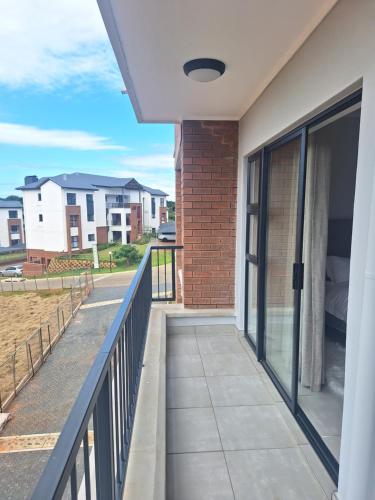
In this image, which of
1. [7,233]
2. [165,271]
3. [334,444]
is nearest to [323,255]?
[334,444]

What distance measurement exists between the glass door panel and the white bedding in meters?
0.46

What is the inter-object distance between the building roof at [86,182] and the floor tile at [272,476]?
74.5 ft

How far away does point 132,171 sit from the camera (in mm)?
39156

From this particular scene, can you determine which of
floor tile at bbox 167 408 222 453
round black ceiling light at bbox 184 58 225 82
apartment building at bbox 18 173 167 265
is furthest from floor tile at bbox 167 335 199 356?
apartment building at bbox 18 173 167 265

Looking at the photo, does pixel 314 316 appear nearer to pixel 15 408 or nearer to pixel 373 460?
pixel 373 460

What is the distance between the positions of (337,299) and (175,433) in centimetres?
165

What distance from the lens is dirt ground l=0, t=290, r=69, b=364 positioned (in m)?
14.8

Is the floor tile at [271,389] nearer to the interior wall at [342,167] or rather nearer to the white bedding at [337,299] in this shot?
the white bedding at [337,299]

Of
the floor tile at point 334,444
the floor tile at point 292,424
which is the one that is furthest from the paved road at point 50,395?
the floor tile at point 334,444

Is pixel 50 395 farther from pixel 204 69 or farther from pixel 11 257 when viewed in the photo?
pixel 11 257

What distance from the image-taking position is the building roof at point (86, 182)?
22.7 metres

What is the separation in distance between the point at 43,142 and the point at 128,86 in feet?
139

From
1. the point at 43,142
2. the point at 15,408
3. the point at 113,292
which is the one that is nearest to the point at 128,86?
the point at 15,408

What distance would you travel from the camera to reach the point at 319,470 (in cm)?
158
